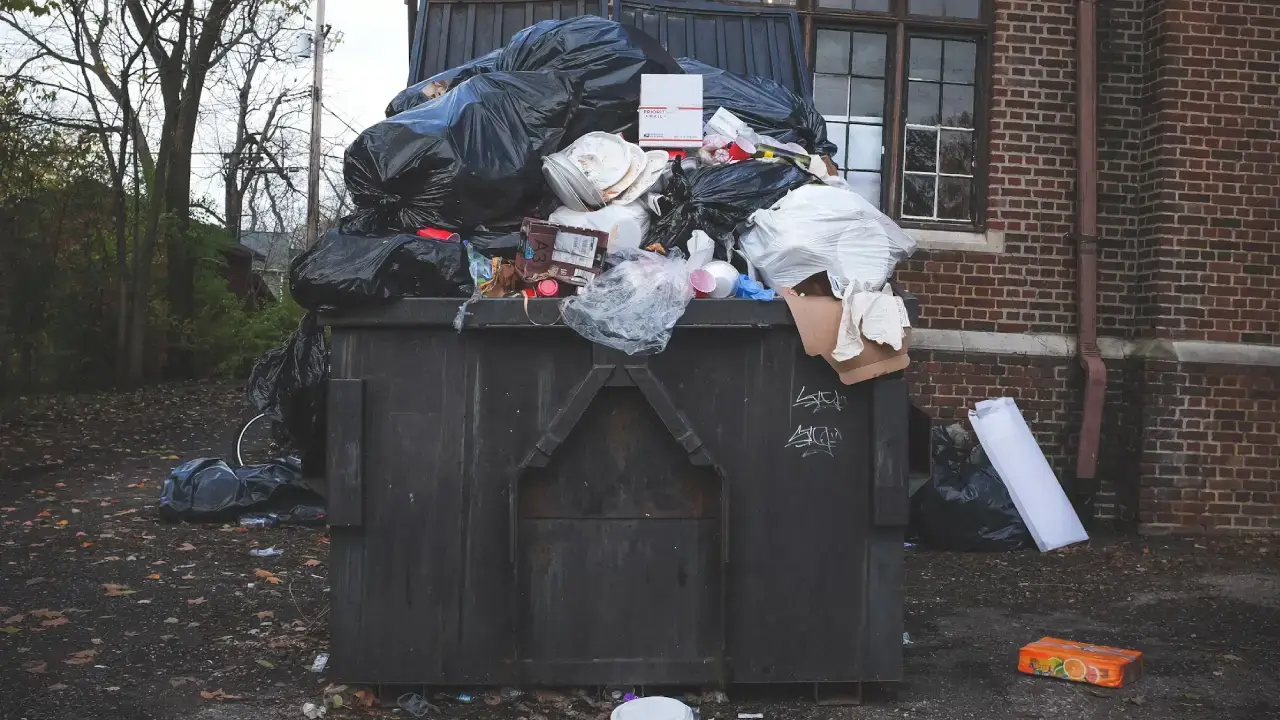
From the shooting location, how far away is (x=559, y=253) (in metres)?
3.71

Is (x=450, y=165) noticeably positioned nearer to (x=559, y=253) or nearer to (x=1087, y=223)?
(x=559, y=253)

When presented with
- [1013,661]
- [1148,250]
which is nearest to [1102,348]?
[1148,250]

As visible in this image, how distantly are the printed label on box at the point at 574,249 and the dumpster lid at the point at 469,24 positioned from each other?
2.65 metres

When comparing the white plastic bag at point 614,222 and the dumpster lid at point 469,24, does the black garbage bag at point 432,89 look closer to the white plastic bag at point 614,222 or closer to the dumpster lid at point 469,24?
the white plastic bag at point 614,222

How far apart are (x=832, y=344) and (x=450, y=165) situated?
4.61 ft

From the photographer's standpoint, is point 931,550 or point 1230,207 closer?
point 931,550

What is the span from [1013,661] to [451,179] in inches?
111

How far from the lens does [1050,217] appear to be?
7.28 meters

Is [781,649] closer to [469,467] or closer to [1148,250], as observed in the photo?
[469,467]

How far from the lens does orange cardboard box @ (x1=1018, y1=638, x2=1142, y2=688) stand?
4055 mm

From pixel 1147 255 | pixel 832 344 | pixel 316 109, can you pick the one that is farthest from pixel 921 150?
pixel 316 109

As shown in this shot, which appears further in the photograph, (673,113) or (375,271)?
(673,113)

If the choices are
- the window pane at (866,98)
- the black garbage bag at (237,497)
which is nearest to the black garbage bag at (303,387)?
the black garbage bag at (237,497)

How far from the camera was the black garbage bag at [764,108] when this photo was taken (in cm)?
489
